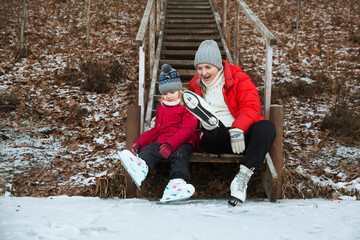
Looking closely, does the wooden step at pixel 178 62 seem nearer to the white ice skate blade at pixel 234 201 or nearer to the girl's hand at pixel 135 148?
the girl's hand at pixel 135 148

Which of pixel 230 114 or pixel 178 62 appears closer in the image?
pixel 230 114

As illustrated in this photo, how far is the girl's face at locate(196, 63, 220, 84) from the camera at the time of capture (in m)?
3.23

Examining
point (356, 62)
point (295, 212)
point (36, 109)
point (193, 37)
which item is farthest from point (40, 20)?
point (295, 212)

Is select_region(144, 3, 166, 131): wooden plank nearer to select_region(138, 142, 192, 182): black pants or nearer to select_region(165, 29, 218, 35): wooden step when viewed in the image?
select_region(165, 29, 218, 35): wooden step

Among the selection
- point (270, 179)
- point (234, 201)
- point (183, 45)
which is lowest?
point (234, 201)

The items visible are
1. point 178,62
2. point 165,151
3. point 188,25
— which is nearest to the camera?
point 165,151

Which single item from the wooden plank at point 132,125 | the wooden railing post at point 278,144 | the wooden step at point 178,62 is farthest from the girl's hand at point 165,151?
the wooden step at point 178,62

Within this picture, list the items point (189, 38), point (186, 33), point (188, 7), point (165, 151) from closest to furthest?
point (165, 151)
point (189, 38)
point (186, 33)
point (188, 7)

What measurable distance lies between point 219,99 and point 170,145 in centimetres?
70

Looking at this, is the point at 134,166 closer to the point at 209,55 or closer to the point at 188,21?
the point at 209,55

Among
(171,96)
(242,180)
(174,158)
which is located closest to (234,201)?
(242,180)

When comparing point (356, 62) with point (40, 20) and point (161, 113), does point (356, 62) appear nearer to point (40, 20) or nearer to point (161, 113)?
point (161, 113)

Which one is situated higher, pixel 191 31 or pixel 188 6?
pixel 188 6

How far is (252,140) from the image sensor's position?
289 centimetres
